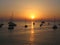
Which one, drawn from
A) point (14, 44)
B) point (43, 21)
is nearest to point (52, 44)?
point (14, 44)

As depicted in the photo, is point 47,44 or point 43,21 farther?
point 43,21

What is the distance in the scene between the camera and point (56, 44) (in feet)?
129

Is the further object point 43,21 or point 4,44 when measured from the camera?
point 43,21

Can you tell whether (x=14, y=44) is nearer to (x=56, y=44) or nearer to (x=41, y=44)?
(x=41, y=44)

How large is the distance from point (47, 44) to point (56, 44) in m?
2.20

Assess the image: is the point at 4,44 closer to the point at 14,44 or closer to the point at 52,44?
the point at 14,44

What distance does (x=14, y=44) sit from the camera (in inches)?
1556

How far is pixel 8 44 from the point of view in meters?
39.7

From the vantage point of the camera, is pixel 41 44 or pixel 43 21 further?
pixel 43 21

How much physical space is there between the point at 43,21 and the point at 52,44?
12598cm

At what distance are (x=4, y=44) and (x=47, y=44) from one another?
9.93 m

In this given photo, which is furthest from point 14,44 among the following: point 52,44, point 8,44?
point 52,44

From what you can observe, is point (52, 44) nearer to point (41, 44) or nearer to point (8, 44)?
point (41, 44)

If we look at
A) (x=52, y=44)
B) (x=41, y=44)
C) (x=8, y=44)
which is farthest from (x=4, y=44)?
(x=52, y=44)
